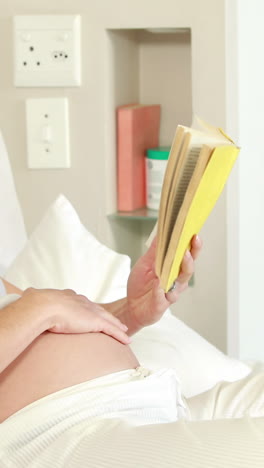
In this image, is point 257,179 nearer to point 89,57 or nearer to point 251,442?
point 89,57

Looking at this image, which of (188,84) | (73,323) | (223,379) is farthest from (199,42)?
(73,323)

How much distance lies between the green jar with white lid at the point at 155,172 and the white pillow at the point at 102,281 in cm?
42

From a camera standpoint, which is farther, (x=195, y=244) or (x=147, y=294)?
(x=147, y=294)

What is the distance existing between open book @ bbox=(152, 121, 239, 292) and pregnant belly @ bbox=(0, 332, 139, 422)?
16 centimetres

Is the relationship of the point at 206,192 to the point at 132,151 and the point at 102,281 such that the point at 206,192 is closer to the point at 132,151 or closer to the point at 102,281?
the point at 102,281

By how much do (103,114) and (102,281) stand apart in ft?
1.68

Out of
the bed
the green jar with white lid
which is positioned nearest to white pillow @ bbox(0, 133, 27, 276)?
the bed

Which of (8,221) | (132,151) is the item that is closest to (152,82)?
(132,151)

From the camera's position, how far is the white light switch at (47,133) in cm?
222

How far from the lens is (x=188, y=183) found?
48.8 inches

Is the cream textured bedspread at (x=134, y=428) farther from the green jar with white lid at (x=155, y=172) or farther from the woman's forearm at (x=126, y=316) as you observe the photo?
the green jar with white lid at (x=155, y=172)

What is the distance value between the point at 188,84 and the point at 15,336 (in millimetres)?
1270

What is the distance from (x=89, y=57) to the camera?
219 centimetres

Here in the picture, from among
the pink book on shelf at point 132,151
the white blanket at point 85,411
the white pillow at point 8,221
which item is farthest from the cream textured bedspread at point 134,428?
the pink book on shelf at point 132,151
